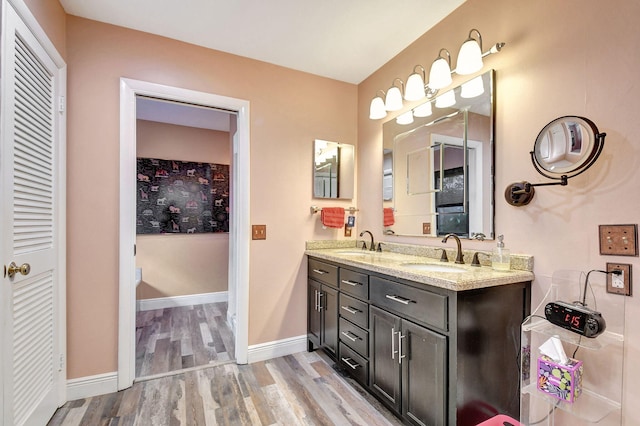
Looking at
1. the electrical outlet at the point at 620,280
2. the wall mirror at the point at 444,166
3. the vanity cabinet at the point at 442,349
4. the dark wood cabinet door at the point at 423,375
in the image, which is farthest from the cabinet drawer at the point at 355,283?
the electrical outlet at the point at 620,280

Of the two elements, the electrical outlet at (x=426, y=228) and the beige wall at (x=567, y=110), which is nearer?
the beige wall at (x=567, y=110)

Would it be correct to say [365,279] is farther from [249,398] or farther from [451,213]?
[249,398]

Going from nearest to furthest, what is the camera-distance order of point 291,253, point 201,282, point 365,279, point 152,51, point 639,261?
point 639,261
point 365,279
point 152,51
point 291,253
point 201,282

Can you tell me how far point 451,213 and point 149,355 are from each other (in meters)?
2.63

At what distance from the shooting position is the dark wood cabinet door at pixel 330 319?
2.16m

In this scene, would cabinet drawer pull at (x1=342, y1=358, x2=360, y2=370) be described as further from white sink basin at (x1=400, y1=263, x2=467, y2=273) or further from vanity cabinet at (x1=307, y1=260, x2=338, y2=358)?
white sink basin at (x1=400, y1=263, x2=467, y2=273)

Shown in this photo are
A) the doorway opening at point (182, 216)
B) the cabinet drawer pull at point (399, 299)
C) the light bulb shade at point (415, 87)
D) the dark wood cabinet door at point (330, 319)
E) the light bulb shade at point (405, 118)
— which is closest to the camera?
the cabinet drawer pull at point (399, 299)

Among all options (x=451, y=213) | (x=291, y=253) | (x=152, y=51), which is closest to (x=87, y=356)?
(x=291, y=253)

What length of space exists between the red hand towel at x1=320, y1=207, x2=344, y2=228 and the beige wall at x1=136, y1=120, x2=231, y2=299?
2023 millimetres

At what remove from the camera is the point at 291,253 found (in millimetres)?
2580

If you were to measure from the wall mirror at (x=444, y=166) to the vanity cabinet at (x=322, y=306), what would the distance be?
647 millimetres

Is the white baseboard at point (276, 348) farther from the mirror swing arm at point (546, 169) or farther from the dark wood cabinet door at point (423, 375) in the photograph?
the mirror swing arm at point (546, 169)

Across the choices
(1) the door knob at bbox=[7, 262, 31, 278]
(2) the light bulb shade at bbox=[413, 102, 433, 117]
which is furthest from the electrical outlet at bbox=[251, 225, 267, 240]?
(2) the light bulb shade at bbox=[413, 102, 433, 117]

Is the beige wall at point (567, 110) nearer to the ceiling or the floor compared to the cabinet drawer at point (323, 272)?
nearer to the ceiling
